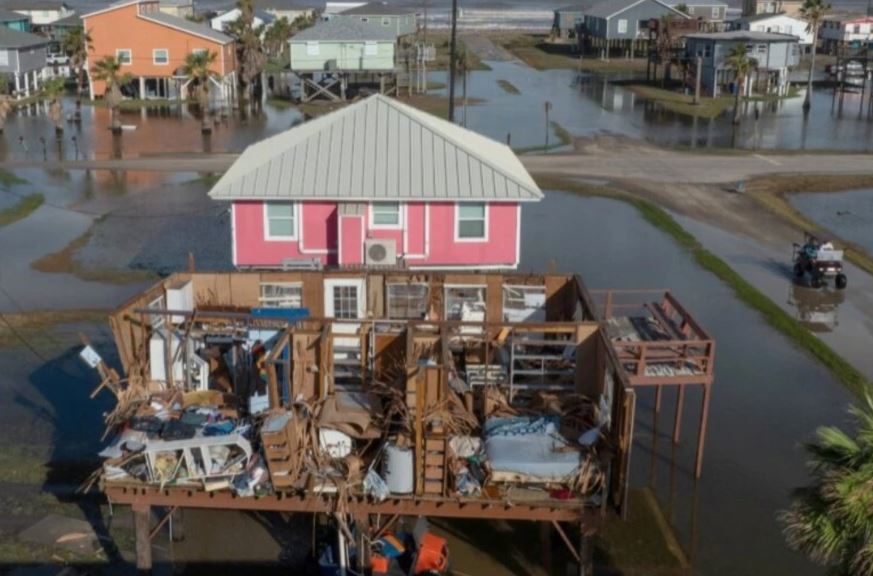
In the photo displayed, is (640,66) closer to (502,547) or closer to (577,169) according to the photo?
(577,169)

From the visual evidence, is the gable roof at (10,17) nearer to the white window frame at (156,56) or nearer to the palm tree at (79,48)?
the palm tree at (79,48)

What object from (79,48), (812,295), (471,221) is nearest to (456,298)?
(471,221)

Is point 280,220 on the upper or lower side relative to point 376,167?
lower

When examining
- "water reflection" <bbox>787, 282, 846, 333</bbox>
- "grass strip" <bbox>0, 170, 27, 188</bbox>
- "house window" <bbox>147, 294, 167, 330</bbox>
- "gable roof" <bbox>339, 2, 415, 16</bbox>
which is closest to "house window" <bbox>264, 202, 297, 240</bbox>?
"house window" <bbox>147, 294, 167, 330</bbox>

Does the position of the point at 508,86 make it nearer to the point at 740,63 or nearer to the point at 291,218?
the point at 740,63

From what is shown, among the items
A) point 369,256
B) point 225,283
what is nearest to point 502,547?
point 225,283

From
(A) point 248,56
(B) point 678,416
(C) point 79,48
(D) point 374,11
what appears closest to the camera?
(B) point 678,416
